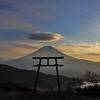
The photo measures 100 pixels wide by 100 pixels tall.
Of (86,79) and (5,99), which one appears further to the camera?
(86,79)

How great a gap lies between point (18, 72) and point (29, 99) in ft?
332

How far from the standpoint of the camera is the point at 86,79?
179 feet

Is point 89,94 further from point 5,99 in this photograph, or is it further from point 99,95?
point 5,99

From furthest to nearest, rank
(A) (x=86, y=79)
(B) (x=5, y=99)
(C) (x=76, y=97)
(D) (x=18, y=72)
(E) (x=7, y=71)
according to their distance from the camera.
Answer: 1. (D) (x=18, y=72)
2. (E) (x=7, y=71)
3. (A) (x=86, y=79)
4. (C) (x=76, y=97)
5. (B) (x=5, y=99)

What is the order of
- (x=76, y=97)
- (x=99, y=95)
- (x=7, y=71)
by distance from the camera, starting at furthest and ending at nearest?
1. (x=7, y=71)
2. (x=99, y=95)
3. (x=76, y=97)

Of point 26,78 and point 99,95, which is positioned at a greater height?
point 99,95

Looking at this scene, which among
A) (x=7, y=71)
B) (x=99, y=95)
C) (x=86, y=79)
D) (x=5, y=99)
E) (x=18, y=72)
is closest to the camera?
(x=5, y=99)

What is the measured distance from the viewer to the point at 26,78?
11319cm

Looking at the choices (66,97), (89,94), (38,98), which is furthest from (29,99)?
(89,94)

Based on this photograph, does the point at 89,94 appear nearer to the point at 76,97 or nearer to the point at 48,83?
the point at 76,97

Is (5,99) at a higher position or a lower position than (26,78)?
higher

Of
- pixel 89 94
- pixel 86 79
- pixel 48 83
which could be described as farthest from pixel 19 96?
pixel 48 83

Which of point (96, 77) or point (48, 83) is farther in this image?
point (48, 83)

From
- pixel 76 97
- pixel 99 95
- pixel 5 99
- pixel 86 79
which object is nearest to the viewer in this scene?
pixel 5 99
